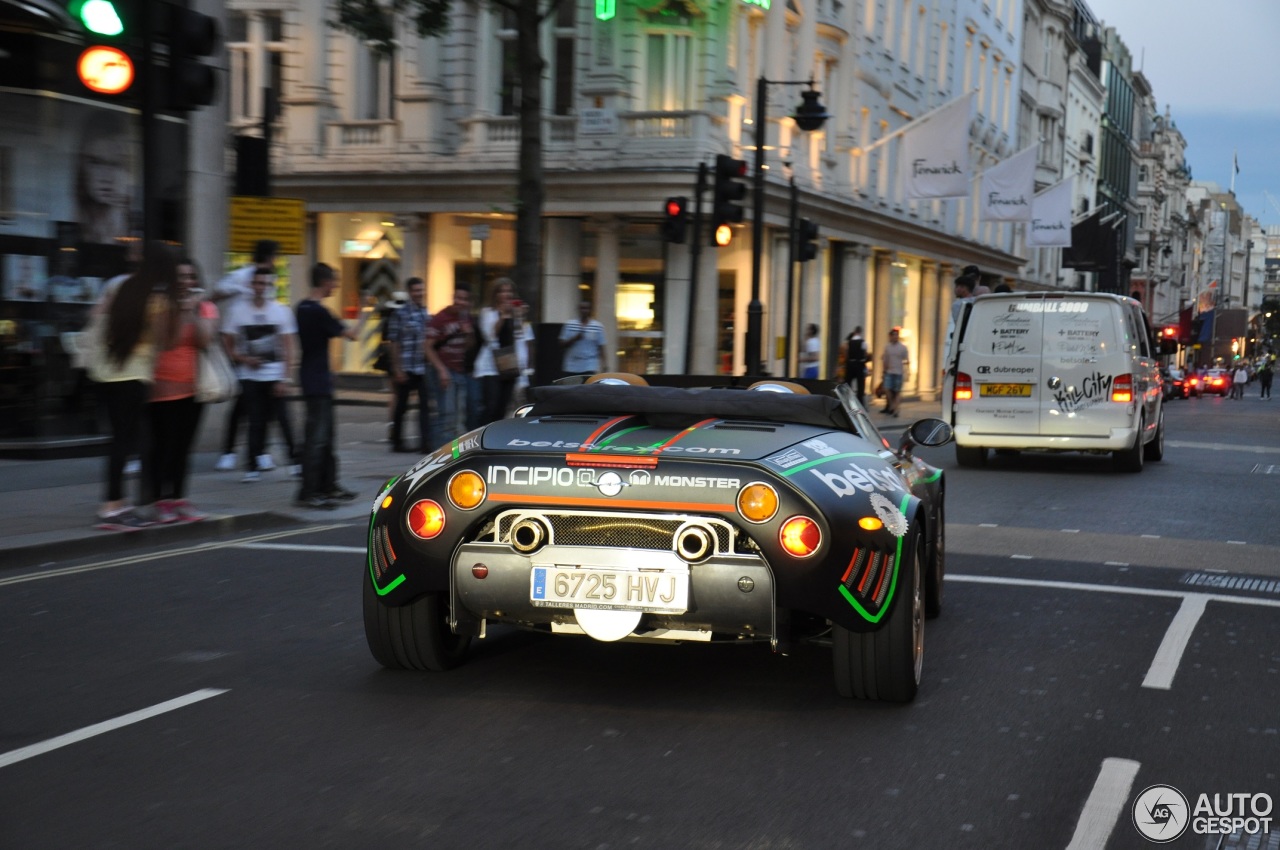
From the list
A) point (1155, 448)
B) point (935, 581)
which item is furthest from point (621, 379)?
point (1155, 448)

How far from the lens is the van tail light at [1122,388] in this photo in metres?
16.6

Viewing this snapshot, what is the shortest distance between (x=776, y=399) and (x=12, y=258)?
1017 cm

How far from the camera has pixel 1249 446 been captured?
23.3 metres

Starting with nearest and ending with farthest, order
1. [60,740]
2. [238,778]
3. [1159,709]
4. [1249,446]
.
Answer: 1. [238,778]
2. [60,740]
3. [1159,709]
4. [1249,446]

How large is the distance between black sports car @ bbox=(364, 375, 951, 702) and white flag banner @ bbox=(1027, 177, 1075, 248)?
120ft

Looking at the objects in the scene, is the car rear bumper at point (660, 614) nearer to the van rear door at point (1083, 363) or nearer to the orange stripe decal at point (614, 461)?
the orange stripe decal at point (614, 461)

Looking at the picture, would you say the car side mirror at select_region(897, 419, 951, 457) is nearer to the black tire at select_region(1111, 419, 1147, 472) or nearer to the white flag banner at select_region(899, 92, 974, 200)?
the black tire at select_region(1111, 419, 1147, 472)

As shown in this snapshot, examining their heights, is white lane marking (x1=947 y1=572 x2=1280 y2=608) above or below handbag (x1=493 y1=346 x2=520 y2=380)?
below

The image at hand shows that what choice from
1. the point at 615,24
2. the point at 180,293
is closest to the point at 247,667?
the point at 180,293

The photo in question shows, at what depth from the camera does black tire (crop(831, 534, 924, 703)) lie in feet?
17.0

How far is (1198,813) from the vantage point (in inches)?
168

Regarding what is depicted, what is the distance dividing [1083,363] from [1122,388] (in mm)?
498

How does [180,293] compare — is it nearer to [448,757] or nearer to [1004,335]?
[448,757]

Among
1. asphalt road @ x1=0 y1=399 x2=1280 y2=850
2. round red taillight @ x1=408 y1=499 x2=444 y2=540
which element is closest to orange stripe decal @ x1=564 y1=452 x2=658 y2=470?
round red taillight @ x1=408 y1=499 x2=444 y2=540
